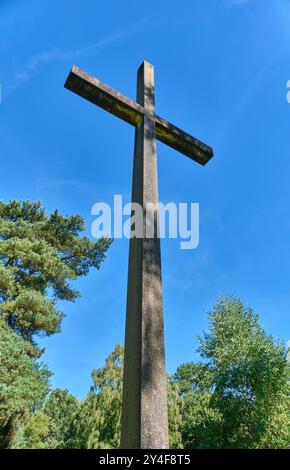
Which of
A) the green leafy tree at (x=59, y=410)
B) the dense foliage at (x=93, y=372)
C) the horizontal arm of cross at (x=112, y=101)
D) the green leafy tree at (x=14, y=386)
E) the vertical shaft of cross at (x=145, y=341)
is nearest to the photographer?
the vertical shaft of cross at (x=145, y=341)

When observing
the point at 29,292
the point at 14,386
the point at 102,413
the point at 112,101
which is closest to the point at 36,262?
the point at 29,292

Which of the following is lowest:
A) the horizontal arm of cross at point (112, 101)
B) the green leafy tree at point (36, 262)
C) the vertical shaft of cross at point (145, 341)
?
the vertical shaft of cross at point (145, 341)

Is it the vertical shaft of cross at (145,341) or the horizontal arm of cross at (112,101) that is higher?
the horizontal arm of cross at (112,101)

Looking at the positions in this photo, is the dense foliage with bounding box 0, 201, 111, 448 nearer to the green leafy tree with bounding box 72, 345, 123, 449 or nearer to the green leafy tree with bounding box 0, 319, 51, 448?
the green leafy tree with bounding box 0, 319, 51, 448

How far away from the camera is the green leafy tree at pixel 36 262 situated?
545 inches

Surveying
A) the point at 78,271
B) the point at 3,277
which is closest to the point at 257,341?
the point at 78,271

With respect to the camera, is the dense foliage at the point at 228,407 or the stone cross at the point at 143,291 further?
the dense foliage at the point at 228,407

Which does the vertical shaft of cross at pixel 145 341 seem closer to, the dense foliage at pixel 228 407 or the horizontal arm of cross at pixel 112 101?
the horizontal arm of cross at pixel 112 101

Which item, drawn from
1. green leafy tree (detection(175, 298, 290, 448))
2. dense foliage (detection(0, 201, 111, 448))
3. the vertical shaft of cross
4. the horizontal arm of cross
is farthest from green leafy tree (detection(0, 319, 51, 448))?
the vertical shaft of cross

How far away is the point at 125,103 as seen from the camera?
3342mm

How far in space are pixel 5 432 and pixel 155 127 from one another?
1236 centimetres

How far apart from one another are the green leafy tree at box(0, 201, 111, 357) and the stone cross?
11.6 m

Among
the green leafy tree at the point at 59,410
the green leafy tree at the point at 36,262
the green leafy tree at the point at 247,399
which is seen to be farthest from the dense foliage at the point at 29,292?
the green leafy tree at the point at 59,410

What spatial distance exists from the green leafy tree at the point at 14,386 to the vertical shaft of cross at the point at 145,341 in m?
10.5
